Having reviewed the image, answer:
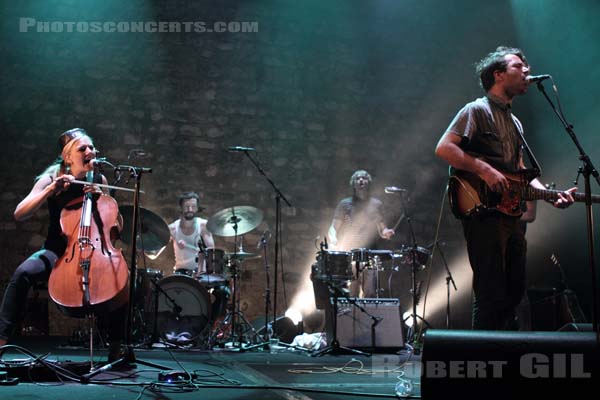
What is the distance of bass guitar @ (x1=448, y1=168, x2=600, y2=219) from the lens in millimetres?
3271

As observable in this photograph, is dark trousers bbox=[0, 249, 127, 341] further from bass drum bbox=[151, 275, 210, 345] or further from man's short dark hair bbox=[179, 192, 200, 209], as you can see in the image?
man's short dark hair bbox=[179, 192, 200, 209]

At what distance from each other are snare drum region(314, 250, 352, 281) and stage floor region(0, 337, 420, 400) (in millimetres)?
957

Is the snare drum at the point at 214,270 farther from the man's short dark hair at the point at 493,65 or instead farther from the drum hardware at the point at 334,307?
the man's short dark hair at the point at 493,65

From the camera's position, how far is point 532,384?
218 cm

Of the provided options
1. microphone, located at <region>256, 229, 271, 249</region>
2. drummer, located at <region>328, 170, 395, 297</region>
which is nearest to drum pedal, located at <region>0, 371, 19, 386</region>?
microphone, located at <region>256, 229, 271, 249</region>

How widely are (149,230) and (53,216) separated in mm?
2567

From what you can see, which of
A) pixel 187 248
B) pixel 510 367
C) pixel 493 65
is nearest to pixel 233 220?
pixel 187 248

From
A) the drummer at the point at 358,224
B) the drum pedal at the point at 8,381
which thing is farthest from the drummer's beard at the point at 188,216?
the drum pedal at the point at 8,381

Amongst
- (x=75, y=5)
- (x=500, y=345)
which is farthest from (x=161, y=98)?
(x=500, y=345)

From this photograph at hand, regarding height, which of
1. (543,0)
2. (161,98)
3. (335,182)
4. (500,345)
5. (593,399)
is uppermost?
(543,0)

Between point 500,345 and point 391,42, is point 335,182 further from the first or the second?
point 500,345

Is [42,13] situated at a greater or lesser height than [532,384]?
greater

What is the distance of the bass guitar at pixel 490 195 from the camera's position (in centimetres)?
327

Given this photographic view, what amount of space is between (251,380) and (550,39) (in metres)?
7.58
